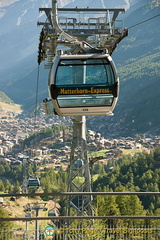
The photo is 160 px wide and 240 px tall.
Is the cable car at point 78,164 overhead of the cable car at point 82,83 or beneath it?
beneath

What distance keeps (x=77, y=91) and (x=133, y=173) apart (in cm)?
7128

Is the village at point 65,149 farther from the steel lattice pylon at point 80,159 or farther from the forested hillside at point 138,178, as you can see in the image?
the steel lattice pylon at point 80,159

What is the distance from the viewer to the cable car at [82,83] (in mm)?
8664

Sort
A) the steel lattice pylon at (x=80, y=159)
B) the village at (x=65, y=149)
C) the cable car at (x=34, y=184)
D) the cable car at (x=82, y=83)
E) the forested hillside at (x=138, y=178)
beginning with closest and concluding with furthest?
the cable car at (x=82, y=83)
the steel lattice pylon at (x=80, y=159)
the cable car at (x=34, y=184)
the forested hillside at (x=138, y=178)
the village at (x=65, y=149)

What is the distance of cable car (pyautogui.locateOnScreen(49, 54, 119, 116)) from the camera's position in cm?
866

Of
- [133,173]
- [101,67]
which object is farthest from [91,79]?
[133,173]

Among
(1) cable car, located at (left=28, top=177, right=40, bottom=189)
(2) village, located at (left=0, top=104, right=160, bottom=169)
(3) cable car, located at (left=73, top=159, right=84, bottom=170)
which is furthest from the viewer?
(2) village, located at (left=0, top=104, right=160, bottom=169)

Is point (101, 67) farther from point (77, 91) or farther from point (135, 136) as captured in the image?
point (135, 136)

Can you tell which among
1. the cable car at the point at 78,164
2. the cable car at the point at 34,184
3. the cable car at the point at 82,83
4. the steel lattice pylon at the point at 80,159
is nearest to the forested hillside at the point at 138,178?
the cable car at the point at 34,184

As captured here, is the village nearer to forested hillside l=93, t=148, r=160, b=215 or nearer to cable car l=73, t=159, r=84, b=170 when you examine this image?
forested hillside l=93, t=148, r=160, b=215

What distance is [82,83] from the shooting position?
890 centimetres

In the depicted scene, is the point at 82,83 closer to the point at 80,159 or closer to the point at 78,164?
the point at 80,159

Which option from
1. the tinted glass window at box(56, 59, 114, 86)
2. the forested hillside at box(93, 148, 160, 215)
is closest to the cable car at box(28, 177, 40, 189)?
the tinted glass window at box(56, 59, 114, 86)

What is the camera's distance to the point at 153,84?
196000 millimetres
